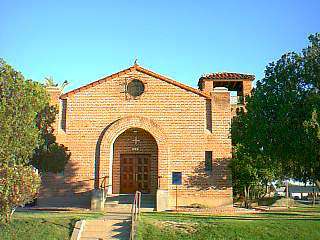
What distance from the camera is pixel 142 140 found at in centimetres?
2503

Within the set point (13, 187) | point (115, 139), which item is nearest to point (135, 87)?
point (115, 139)

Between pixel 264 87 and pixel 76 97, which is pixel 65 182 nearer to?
pixel 76 97

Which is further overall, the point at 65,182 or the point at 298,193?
the point at 298,193

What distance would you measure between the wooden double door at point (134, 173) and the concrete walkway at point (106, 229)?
910 centimetres

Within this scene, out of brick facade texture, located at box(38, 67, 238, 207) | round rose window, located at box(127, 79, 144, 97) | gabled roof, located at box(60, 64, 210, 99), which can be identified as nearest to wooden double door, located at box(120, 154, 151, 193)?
brick facade texture, located at box(38, 67, 238, 207)

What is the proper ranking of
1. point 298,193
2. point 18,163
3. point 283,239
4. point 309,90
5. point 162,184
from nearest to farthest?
1. point 283,239
2. point 18,163
3. point 309,90
4. point 162,184
5. point 298,193

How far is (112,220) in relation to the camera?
15.4m

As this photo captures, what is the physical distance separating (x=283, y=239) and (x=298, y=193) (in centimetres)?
8225

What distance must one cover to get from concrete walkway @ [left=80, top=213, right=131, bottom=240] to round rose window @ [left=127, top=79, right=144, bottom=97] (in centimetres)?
1056

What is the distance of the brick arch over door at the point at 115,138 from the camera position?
76.4 ft

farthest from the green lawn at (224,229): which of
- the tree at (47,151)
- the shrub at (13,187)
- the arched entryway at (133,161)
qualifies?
the arched entryway at (133,161)

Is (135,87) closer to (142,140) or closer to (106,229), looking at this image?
(142,140)

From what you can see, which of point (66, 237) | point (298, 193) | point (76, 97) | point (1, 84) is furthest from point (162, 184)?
point (298, 193)

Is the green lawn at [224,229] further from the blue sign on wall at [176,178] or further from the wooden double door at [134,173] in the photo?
the wooden double door at [134,173]
